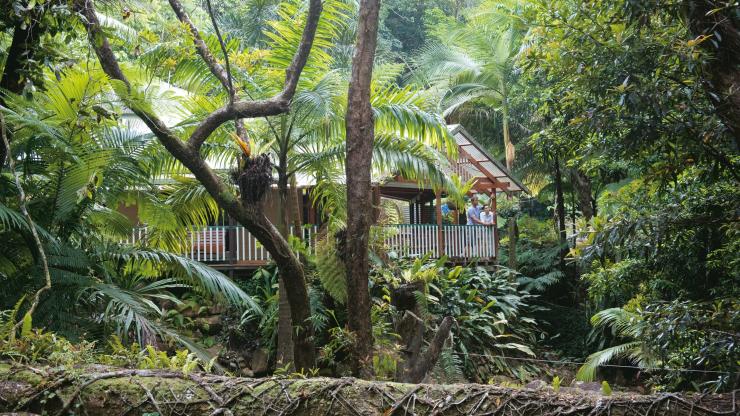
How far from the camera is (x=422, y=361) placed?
24.9ft

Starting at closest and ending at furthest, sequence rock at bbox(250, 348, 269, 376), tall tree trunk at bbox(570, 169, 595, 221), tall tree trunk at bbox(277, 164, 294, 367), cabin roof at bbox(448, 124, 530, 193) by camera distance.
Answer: tall tree trunk at bbox(277, 164, 294, 367) → rock at bbox(250, 348, 269, 376) → cabin roof at bbox(448, 124, 530, 193) → tall tree trunk at bbox(570, 169, 595, 221)

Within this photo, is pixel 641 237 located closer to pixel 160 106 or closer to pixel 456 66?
pixel 160 106

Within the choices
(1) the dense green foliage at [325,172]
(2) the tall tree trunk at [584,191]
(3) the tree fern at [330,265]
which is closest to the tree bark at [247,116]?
(1) the dense green foliage at [325,172]

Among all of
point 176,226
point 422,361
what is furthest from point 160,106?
point 422,361

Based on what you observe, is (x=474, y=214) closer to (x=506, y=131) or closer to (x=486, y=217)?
(x=486, y=217)

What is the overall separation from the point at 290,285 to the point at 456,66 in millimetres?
18065

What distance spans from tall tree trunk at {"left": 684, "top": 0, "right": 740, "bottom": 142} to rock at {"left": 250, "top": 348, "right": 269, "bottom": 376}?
9.51 meters

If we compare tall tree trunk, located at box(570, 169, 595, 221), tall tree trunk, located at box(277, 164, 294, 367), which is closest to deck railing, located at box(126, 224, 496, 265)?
tall tree trunk, located at box(277, 164, 294, 367)

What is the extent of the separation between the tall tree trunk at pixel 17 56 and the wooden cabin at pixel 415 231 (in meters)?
7.91

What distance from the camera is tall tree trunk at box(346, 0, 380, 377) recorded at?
778 cm

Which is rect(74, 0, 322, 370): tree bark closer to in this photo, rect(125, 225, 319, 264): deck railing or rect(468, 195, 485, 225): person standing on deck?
rect(125, 225, 319, 264): deck railing

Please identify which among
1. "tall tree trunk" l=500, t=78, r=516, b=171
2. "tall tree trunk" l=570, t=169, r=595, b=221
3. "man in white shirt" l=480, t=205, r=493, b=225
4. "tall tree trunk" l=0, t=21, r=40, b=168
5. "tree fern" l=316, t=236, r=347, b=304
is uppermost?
"tall tree trunk" l=500, t=78, r=516, b=171

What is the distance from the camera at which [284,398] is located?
3898 millimetres

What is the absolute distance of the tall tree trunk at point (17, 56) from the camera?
226 inches
